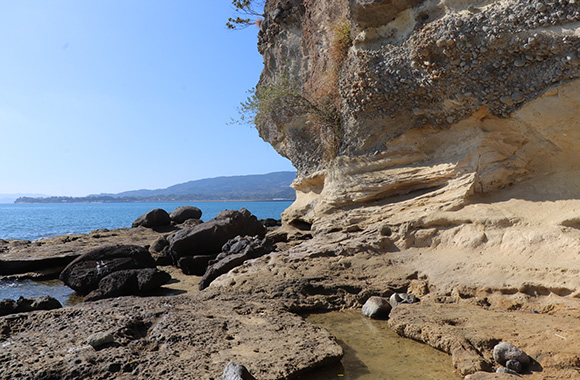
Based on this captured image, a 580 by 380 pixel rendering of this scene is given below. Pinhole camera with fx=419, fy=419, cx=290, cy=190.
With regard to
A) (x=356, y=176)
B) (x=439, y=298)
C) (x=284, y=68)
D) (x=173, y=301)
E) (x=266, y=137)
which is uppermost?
(x=284, y=68)

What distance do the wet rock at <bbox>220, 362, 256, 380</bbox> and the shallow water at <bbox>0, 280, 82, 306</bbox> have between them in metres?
6.34

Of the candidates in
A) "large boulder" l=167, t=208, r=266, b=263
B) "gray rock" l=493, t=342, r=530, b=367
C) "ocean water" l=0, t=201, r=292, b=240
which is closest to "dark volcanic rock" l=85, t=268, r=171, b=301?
"large boulder" l=167, t=208, r=266, b=263

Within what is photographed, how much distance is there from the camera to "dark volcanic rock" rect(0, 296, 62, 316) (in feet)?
20.9

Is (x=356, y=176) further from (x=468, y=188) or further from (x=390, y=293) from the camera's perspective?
(x=390, y=293)

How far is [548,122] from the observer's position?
298 inches

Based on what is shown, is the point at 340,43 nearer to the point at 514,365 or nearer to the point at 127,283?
the point at 127,283

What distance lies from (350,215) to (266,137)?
Result: 845 cm

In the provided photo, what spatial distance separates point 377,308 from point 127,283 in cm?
504

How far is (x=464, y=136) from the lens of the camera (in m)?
8.87

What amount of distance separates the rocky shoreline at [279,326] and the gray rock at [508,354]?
0.08 meters

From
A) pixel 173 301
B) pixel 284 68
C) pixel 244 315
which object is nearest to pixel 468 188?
pixel 244 315

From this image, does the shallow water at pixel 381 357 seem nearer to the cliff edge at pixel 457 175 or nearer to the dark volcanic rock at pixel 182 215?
the cliff edge at pixel 457 175

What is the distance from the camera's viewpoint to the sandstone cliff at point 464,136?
23.1ft

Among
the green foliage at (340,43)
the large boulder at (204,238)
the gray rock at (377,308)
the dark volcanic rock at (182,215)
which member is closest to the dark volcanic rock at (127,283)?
the large boulder at (204,238)
